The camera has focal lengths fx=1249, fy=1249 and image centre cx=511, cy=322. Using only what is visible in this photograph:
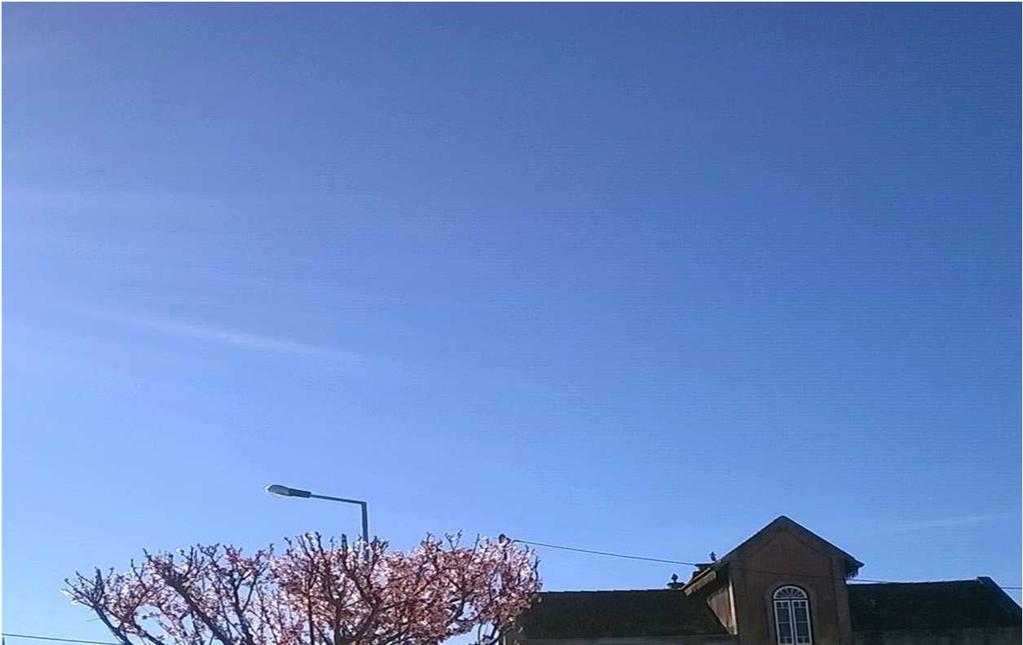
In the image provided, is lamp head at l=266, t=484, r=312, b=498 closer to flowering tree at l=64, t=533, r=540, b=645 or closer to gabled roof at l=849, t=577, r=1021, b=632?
flowering tree at l=64, t=533, r=540, b=645

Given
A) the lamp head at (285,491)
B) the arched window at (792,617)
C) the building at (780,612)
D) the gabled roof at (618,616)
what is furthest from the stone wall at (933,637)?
the lamp head at (285,491)

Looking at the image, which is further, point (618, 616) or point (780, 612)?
point (618, 616)

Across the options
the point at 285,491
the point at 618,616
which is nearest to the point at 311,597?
the point at 285,491

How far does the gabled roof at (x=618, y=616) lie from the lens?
133 feet

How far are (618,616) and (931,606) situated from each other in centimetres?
1063

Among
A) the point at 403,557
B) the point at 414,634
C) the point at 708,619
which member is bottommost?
the point at 414,634

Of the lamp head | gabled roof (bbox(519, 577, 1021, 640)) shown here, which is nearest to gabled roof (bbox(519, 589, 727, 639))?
gabled roof (bbox(519, 577, 1021, 640))

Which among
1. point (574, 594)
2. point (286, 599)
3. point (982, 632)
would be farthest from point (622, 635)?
point (286, 599)

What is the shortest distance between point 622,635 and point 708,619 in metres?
3.35

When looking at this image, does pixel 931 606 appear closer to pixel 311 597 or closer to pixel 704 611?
pixel 704 611

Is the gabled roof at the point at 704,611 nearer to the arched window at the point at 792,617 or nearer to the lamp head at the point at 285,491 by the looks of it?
the arched window at the point at 792,617

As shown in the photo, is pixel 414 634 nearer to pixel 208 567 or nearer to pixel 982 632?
pixel 208 567

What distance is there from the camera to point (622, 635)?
40344 millimetres

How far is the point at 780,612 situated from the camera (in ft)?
132
